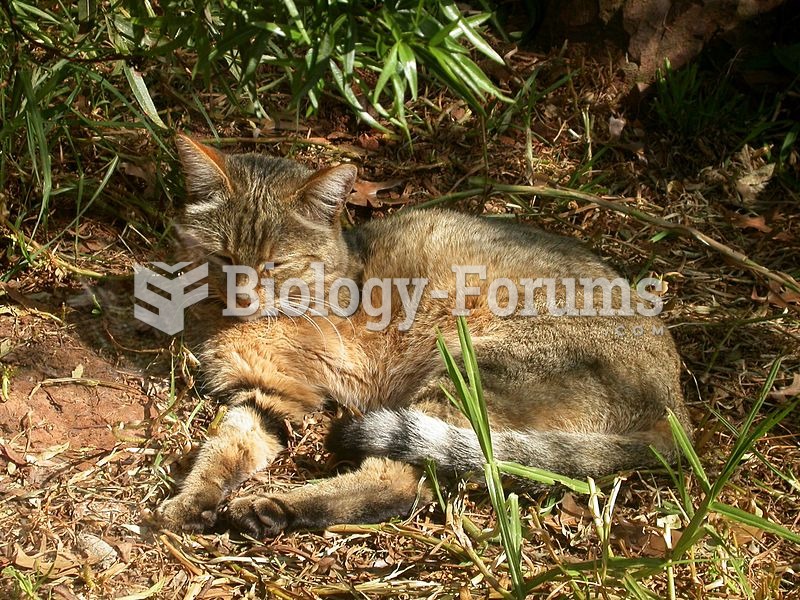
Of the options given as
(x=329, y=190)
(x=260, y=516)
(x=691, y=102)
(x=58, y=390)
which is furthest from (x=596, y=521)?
(x=691, y=102)

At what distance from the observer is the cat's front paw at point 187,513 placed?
2.88 m

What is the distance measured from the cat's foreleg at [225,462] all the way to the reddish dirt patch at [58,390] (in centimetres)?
36

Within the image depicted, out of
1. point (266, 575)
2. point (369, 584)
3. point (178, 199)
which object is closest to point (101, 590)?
point (266, 575)

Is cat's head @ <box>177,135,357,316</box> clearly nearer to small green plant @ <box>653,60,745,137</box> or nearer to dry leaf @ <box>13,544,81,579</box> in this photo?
dry leaf @ <box>13,544,81,579</box>

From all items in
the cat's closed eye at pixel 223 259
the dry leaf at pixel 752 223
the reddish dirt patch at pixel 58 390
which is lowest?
the reddish dirt patch at pixel 58 390

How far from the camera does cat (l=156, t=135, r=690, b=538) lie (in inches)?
117

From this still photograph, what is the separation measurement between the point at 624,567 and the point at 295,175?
2098 mm

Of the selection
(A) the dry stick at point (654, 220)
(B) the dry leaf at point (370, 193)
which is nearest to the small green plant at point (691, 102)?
(A) the dry stick at point (654, 220)

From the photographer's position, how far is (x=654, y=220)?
413cm

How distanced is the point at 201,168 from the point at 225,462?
3.89ft

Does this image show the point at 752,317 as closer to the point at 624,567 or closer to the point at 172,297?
the point at 624,567

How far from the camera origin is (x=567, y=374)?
3.21 metres

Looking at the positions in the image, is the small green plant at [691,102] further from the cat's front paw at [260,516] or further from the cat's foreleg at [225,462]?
the cat's front paw at [260,516]

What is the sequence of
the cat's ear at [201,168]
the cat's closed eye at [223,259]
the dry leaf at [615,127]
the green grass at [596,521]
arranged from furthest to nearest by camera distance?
the dry leaf at [615,127], the cat's closed eye at [223,259], the cat's ear at [201,168], the green grass at [596,521]
